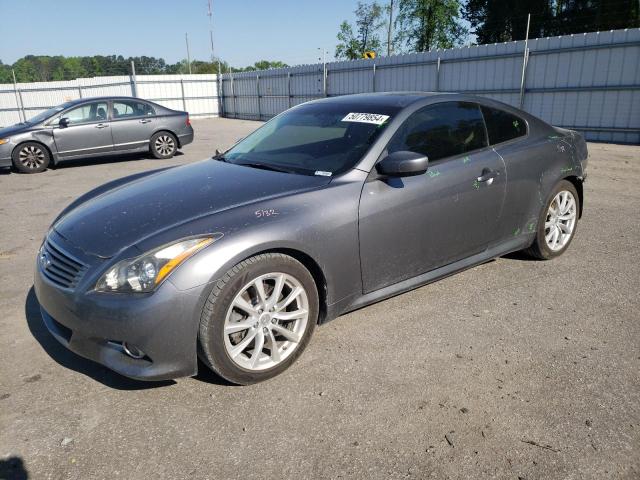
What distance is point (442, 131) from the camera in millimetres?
3672

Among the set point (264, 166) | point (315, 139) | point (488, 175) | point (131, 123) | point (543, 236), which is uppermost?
point (315, 139)

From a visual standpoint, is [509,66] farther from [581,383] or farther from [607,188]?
[581,383]

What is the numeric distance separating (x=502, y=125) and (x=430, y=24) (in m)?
44.6

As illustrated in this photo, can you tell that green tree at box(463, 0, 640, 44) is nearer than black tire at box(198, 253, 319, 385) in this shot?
No

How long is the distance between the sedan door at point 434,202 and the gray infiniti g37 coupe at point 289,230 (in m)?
0.01

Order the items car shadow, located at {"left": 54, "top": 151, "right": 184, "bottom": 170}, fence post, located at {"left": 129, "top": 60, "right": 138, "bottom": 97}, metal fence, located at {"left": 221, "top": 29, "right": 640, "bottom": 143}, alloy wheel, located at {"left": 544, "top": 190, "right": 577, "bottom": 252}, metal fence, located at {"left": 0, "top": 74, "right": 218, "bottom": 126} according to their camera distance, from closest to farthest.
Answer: alloy wheel, located at {"left": 544, "top": 190, "right": 577, "bottom": 252} → car shadow, located at {"left": 54, "top": 151, "right": 184, "bottom": 170} → metal fence, located at {"left": 221, "top": 29, "right": 640, "bottom": 143} → fence post, located at {"left": 129, "top": 60, "right": 138, "bottom": 97} → metal fence, located at {"left": 0, "top": 74, "right": 218, "bottom": 126}

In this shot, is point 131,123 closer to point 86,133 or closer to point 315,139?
point 86,133

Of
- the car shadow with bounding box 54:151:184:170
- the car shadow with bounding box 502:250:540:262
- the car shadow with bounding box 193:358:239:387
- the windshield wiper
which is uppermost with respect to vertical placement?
the windshield wiper

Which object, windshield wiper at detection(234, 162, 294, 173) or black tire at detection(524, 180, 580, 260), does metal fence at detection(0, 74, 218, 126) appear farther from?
black tire at detection(524, 180, 580, 260)

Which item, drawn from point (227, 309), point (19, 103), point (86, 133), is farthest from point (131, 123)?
point (19, 103)

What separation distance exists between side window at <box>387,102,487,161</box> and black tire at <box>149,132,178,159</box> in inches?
372

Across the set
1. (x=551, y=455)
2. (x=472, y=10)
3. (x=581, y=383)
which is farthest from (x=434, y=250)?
(x=472, y=10)

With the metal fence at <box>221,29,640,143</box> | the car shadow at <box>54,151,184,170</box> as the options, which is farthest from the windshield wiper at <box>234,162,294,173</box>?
the metal fence at <box>221,29,640,143</box>

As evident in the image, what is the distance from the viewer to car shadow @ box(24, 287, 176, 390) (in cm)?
280
